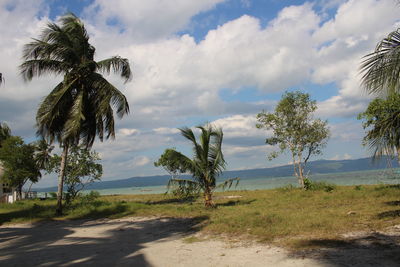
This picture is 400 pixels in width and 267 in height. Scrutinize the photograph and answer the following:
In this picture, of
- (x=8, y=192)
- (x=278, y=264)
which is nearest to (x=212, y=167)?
(x=278, y=264)

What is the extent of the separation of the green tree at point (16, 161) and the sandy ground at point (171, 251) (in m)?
28.7

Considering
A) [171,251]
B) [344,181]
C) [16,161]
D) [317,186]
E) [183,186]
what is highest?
[16,161]

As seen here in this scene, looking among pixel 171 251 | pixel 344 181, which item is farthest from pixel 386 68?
pixel 344 181

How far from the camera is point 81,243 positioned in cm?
915

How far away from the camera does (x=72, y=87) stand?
16844 mm

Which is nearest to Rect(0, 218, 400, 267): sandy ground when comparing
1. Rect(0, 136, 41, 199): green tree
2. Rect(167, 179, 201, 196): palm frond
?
Rect(167, 179, 201, 196): palm frond

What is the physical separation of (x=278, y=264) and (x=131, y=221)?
361 inches

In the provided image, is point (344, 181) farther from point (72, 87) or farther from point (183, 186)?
point (72, 87)

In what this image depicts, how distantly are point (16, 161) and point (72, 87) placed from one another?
2485 centimetres

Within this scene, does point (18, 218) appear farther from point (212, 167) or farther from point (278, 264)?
point (278, 264)

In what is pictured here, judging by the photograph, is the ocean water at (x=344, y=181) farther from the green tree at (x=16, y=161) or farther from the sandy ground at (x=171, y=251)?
the green tree at (x=16, y=161)

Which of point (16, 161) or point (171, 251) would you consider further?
point (16, 161)

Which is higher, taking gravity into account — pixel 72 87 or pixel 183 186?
pixel 72 87

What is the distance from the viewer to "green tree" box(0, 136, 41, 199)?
35.8m
